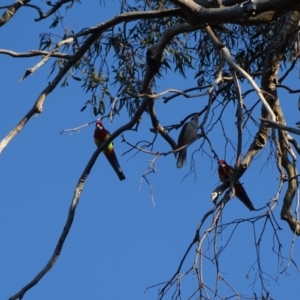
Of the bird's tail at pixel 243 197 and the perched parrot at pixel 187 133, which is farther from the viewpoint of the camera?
the bird's tail at pixel 243 197

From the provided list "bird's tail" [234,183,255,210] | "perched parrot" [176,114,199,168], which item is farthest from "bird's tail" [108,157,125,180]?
"bird's tail" [234,183,255,210]

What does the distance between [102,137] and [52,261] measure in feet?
13.9

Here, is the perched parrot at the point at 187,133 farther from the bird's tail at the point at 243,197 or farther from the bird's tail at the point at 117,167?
the bird's tail at the point at 117,167

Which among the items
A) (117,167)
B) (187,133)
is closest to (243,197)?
(187,133)

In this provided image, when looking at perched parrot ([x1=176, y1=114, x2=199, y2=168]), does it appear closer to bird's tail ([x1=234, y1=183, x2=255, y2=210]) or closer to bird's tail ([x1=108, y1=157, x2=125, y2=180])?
bird's tail ([x1=234, y1=183, x2=255, y2=210])

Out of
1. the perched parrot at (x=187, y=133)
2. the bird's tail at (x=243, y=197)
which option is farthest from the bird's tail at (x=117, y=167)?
the bird's tail at (x=243, y=197)

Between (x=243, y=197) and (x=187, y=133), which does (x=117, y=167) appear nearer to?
(x=243, y=197)

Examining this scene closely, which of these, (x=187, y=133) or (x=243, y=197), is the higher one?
(x=243, y=197)

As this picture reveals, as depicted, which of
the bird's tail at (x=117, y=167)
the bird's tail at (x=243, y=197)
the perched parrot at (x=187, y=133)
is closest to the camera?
the perched parrot at (x=187, y=133)

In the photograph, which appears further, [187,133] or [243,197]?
[243,197]

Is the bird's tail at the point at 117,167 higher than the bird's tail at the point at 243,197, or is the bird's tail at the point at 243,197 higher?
the bird's tail at the point at 117,167

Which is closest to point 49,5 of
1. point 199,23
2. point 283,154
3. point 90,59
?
point 90,59

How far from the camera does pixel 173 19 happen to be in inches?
266

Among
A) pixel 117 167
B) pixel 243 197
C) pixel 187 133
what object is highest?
pixel 117 167
